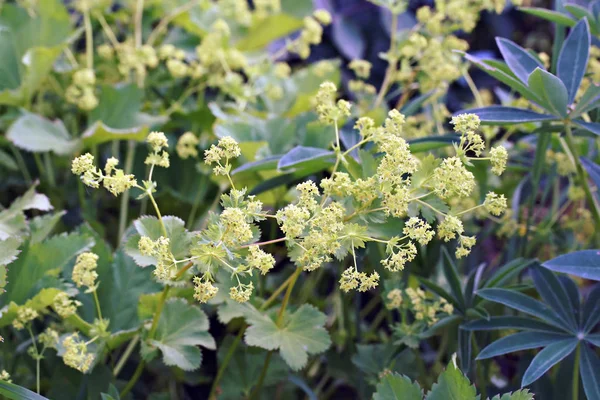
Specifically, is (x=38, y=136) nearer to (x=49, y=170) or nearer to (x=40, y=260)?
(x=49, y=170)

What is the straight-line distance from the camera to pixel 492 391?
895 mm

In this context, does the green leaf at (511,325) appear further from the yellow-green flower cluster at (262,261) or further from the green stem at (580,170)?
the yellow-green flower cluster at (262,261)

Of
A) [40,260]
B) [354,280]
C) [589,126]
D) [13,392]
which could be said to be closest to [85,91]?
[40,260]

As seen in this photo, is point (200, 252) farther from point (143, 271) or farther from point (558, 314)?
point (558, 314)

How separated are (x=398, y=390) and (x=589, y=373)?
0.79 feet

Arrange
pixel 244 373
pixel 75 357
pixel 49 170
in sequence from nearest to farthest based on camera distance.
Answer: pixel 75 357 < pixel 244 373 < pixel 49 170

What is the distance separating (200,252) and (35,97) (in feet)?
2.86

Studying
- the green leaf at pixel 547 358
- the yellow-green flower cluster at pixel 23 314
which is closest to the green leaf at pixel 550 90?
the green leaf at pixel 547 358

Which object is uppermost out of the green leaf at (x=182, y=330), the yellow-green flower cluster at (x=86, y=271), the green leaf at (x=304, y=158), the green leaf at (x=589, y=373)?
the green leaf at (x=304, y=158)

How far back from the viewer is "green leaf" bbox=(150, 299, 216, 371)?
2.48ft

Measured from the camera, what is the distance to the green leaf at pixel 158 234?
2.18 ft

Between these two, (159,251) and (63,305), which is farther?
(63,305)

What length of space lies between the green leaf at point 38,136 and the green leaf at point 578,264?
776 mm

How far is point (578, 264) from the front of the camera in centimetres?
69
